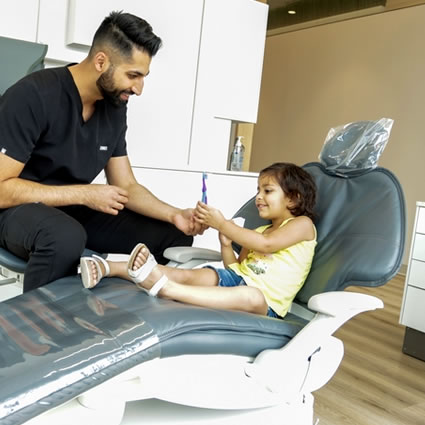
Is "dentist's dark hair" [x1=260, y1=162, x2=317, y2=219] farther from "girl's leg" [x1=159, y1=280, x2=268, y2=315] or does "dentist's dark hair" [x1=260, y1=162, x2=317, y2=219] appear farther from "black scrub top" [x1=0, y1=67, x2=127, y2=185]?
"black scrub top" [x1=0, y1=67, x2=127, y2=185]

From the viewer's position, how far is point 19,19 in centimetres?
249

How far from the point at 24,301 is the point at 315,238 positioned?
2.65 feet

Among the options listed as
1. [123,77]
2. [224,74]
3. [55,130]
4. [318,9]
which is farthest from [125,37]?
[318,9]

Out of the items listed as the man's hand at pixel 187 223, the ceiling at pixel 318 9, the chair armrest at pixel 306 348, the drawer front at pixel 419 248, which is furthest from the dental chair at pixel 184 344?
the ceiling at pixel 318 9

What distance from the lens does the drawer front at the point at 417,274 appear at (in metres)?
2.50

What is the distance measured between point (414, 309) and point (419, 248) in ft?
0.91

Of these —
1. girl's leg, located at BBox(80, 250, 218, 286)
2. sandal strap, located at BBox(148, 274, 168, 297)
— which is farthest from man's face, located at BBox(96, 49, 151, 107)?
sandal strap, located at BBox(148, 274, 168, 297)

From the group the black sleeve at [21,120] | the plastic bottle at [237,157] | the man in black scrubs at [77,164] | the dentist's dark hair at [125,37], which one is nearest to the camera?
the man in black scrubs at [77,164]

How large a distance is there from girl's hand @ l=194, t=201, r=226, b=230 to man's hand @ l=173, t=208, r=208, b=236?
0.25ft

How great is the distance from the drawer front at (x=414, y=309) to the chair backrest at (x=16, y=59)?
1.86m

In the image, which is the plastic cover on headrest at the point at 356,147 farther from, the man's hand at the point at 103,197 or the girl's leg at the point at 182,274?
the man's hand at the point at 103,197

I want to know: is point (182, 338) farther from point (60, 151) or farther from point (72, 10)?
point (72, 10)

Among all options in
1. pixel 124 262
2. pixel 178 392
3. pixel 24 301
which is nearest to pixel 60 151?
pixel 124 262

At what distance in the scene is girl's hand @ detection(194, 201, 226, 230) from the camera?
1.61 meters
